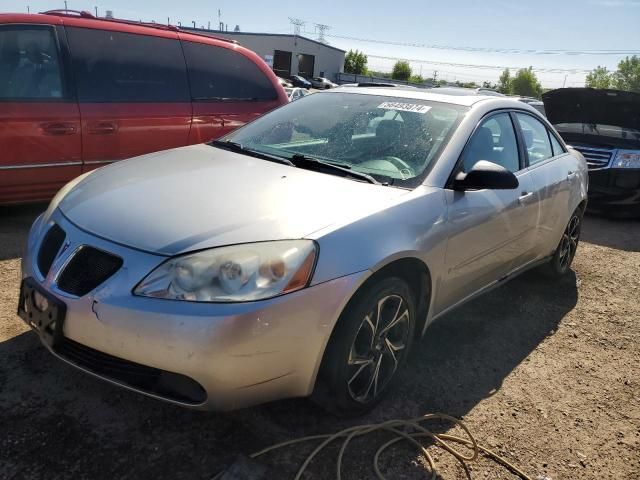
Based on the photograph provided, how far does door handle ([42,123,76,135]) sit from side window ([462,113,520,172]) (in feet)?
10.9

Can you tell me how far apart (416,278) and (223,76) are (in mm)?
3763

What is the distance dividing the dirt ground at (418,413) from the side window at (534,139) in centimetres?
120

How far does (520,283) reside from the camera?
15.5ft

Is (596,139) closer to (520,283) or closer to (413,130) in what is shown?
(520,283)

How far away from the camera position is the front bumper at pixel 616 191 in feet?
23.2

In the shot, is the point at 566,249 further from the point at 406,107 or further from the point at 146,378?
the point at 146,378

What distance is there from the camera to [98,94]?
479cm

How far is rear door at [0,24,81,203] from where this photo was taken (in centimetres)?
434

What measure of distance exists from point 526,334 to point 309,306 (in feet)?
7.35

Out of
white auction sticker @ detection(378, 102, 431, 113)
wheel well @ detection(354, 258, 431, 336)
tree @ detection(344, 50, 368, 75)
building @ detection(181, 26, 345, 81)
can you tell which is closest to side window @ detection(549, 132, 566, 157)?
white auction sticker @ detection(378, 102, 431, 113)

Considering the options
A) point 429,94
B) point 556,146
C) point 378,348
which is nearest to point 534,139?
point 556,146

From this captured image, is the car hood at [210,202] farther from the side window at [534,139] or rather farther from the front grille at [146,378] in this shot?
the side window at [534,139]

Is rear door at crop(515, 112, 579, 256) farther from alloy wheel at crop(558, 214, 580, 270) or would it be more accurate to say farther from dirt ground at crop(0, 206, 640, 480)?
dirt ground at crop(0, 206, 640, 480)

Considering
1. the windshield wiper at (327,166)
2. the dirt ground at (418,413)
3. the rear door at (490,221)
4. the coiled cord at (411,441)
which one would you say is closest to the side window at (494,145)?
the rear door at (490,221)
